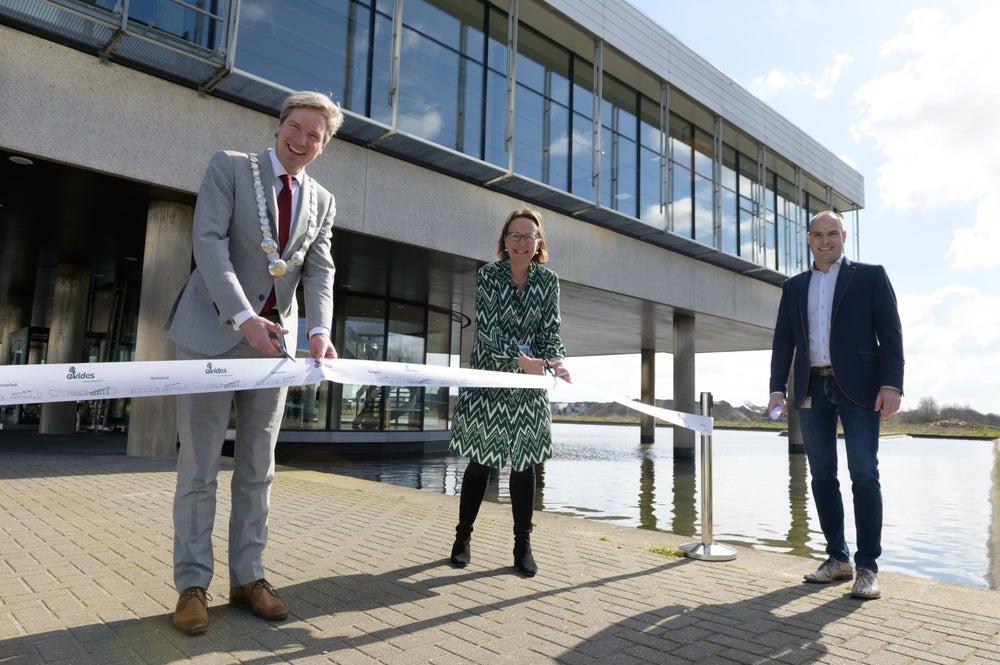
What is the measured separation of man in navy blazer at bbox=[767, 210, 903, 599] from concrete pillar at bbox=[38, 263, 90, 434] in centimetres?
1708

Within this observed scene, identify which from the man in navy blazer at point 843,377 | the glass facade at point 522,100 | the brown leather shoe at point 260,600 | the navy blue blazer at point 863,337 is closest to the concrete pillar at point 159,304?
the glass facade at point 522,100

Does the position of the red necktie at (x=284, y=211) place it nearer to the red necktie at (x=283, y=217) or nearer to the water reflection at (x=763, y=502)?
the red necktie at (x=283, y=217)

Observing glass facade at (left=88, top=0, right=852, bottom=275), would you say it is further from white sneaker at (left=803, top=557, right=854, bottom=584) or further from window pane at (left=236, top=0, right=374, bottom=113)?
white sneaker at (left=803, top=557, right=854, bottom=584)

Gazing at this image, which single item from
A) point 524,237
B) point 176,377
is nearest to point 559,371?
point 524,237

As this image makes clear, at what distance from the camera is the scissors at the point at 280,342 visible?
2674 mm

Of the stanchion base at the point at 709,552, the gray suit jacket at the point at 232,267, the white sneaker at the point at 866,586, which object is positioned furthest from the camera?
the stanchion base at the point at 709,552

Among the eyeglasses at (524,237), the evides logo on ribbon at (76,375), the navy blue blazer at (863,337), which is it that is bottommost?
the evides logo on ribbon at (76,375)

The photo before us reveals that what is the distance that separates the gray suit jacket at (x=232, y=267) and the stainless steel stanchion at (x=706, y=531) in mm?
2823

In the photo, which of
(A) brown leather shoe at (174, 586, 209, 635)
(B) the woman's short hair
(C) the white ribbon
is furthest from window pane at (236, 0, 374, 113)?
(A) brown leather shoe at (174, 586, 209, 635)

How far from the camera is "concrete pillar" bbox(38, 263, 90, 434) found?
16.3m

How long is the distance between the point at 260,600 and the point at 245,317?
1.15 meters

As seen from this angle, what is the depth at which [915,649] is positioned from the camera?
2627mm

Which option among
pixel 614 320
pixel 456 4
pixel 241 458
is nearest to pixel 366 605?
pixel 241 458

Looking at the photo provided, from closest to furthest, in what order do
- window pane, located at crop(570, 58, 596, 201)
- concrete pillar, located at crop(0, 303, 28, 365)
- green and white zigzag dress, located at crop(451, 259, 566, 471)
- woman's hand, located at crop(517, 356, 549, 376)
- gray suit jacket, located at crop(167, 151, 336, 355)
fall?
1. gray suit jacket, located at crop(167, 151, 336, 355)
2. woman's hand, located at crop(517, 356, 549, 376)
3. green and white zigzag dress, located at crop(451, 259, 566, 471)
4. window pane, located at crop(570, 58, 596, 201)
5. concrete pillar, located at crop(0, 303, 28, 365)
